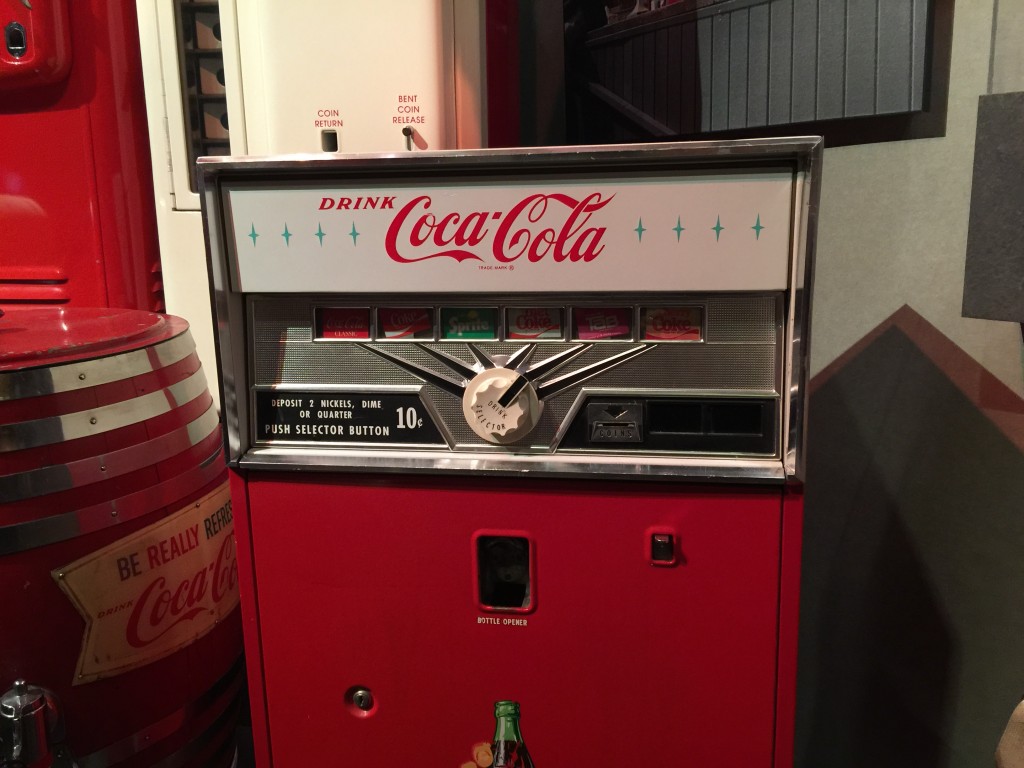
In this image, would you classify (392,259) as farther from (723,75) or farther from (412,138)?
(723,75)

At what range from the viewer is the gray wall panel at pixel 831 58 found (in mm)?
1139

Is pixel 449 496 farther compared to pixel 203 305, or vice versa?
pixel 203 305

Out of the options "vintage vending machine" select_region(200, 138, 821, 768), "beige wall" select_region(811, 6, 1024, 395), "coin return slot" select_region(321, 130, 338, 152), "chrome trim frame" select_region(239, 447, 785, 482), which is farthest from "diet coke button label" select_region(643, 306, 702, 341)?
"beige wall" select_region(811, 6, 1024, 395)

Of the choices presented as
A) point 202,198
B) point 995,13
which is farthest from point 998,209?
point 202,198

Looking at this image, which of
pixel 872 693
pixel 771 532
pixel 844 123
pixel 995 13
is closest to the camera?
pixel 771 532

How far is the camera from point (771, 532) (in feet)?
2.64

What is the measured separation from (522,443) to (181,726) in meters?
0.60

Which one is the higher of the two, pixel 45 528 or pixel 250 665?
pixel 45 528

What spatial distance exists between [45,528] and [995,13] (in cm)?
137

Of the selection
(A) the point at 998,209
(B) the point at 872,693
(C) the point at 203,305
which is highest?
(A) the point at 998,209

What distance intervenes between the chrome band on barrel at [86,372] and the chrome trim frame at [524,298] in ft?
0.49

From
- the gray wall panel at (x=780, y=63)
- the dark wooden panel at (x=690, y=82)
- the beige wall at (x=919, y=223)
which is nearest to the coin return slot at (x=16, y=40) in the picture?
the dark wooden panel at (x=690, y=82)

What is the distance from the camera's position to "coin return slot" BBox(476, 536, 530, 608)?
2.85ft

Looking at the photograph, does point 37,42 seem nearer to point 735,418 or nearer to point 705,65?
point 705,65
